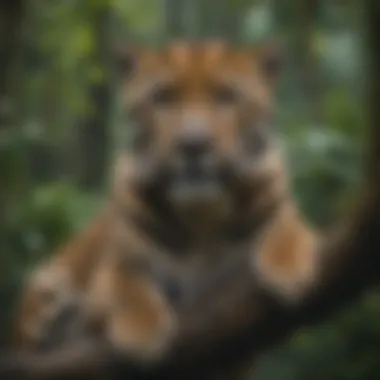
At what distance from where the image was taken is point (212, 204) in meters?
1.13

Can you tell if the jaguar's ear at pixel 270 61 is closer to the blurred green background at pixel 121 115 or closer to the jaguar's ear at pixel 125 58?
the blurred green background at pixel 121 115

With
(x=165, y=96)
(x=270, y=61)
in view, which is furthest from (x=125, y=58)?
(x=270, y=61)

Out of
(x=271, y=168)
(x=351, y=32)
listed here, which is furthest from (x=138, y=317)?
(x=351, y=32)

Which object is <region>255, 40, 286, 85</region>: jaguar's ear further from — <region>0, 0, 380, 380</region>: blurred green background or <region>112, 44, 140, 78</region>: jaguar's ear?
<region>112, 44, 140, 78</region>: jaguar's ear

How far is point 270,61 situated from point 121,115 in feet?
0.59

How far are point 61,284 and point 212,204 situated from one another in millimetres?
205

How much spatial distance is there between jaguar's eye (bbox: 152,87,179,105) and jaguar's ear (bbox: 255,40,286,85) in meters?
0.10

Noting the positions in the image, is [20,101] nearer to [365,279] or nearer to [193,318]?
[193,318]

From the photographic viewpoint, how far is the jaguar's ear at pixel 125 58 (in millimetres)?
1142

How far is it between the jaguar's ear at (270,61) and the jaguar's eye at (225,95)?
45 millimetres

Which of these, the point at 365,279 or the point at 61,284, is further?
the point at 61,284

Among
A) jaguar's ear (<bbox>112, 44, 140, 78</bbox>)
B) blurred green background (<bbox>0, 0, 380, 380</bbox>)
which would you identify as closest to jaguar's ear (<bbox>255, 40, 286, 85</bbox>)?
blurred green background (<bbox>0, 0, 380, 380</bbox>)

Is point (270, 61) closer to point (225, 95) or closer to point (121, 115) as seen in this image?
point (225, 95)

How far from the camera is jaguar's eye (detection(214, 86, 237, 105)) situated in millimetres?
1124
